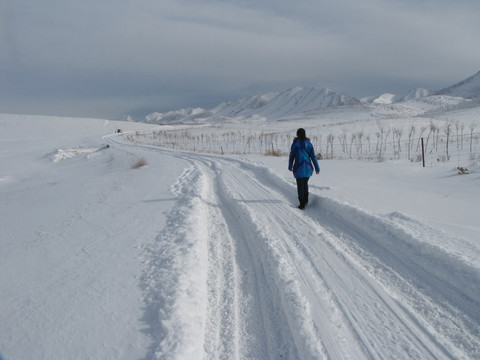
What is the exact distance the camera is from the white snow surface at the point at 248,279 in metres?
2.71

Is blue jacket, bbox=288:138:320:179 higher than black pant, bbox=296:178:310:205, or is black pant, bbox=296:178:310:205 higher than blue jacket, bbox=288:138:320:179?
blue jacket, bbox=288:138:320:179

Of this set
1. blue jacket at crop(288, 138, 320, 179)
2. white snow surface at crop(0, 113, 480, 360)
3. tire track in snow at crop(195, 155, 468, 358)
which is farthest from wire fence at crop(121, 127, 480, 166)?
tire track in snow at crop(195, 155, 468, 358)

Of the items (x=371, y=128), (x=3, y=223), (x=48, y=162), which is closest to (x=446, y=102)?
(x=371, y=128)

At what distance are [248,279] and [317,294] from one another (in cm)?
87

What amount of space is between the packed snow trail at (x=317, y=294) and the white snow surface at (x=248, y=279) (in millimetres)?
15

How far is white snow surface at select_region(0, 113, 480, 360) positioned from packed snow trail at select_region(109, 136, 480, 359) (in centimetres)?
1

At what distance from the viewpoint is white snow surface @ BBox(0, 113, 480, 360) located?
8.88ft

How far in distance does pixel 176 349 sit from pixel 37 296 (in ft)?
6.18

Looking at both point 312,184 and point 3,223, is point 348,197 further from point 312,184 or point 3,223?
point 3,223

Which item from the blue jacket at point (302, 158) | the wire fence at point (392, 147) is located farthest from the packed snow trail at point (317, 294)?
the wire fence at point (392, 147)

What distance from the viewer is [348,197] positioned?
23.9 feet

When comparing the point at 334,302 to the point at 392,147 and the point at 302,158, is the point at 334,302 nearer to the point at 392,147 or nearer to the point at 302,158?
the point at 302,158

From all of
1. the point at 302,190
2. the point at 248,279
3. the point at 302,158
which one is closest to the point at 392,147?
the point at 302,158

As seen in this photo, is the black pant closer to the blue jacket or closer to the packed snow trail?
the blue jacket
